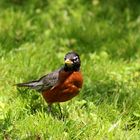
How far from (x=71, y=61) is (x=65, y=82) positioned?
8.7 inches

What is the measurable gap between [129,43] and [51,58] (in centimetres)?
142

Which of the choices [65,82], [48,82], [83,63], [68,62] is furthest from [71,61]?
[83,63]

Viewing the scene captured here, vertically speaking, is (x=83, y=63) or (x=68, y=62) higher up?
(x=68, y=62)

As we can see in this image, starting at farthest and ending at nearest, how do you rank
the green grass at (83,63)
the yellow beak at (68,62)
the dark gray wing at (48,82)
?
the dark gray wing at (48,82) < the yellow beak at (68,62) < the green grass at (83,63)

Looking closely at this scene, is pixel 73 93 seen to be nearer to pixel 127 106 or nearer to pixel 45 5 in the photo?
pixel 127 106

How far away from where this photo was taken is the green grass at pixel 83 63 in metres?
5.10

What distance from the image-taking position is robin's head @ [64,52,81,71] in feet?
17.9

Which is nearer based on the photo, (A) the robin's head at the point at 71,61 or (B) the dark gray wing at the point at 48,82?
(A) the robin's head at the point at 71,61

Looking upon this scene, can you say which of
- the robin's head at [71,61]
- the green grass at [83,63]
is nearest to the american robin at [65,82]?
the robin's head at [71,61]

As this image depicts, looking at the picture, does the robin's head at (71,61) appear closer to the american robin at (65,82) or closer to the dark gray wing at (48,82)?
the american robin at (65,82)

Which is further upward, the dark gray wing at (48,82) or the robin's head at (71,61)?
the robin's head at (71,61)

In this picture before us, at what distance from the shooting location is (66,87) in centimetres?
546

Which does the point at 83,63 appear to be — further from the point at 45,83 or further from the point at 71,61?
the point at 71,61

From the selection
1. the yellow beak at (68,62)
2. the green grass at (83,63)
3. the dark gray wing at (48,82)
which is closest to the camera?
the green grass at (83,63)
